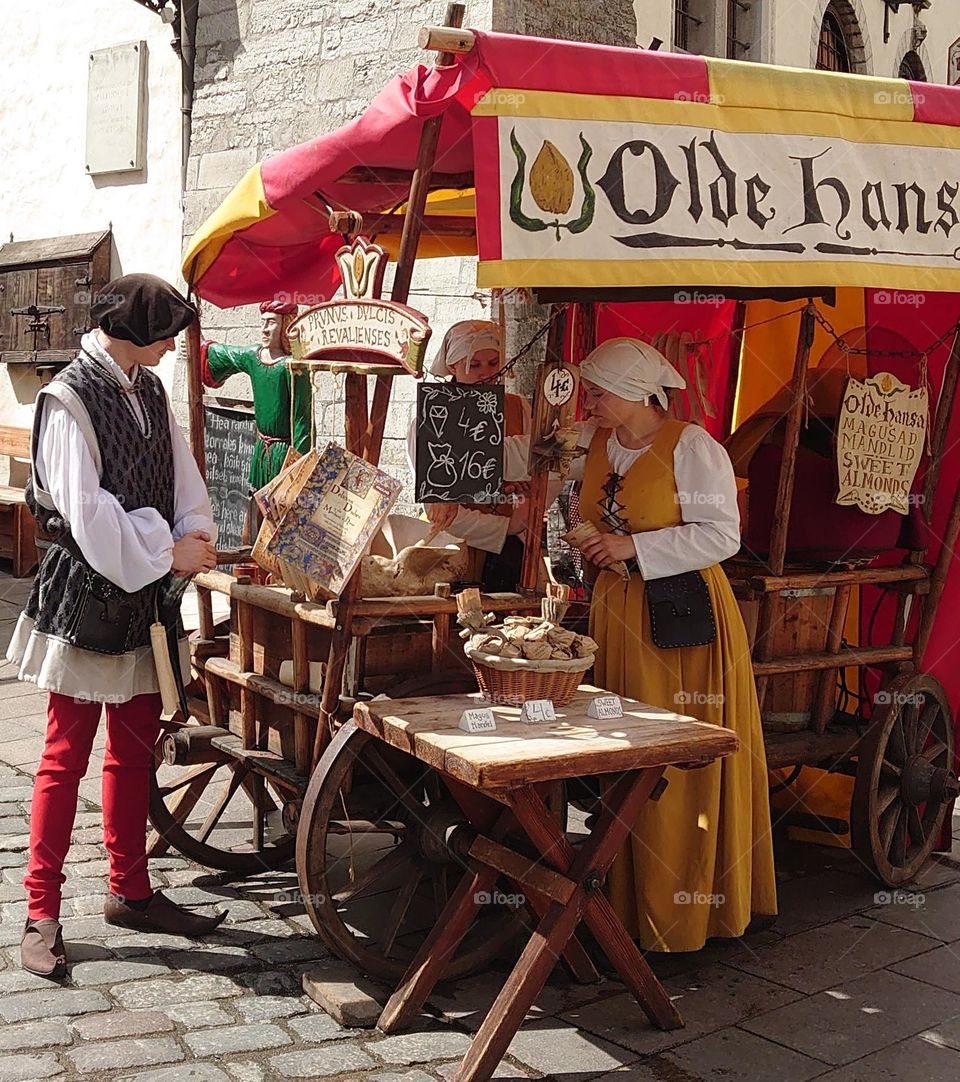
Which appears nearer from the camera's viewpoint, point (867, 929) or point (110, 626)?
point (110, 626)

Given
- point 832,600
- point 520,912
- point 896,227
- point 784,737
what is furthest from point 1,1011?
point 896,227

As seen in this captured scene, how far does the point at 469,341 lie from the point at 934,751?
2.14 m

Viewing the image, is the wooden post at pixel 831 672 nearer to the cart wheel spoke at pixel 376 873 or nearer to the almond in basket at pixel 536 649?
the almond in basket at pixel 536 649

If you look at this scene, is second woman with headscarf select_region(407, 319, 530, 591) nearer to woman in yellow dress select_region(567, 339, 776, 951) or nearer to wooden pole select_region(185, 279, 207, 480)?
woman in yellow dress select_region(567, 339, 776, 951)

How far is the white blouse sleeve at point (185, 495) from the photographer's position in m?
3.88

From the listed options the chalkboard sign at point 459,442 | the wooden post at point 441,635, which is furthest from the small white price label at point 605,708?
the chalkboard sign at point 459,442

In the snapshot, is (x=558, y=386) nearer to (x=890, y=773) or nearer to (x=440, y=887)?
(x=440, y=887)

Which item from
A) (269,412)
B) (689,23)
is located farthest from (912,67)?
(269,412)

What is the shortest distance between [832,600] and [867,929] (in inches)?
41.0

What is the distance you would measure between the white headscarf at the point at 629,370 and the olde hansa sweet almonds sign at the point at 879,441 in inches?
32.3

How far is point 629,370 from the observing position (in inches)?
152

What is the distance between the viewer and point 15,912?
4.04 metres

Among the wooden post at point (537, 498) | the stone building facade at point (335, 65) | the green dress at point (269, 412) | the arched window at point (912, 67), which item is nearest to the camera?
the wooden post at point (537, 498)

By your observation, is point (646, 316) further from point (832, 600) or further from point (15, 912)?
point (15, 912)
